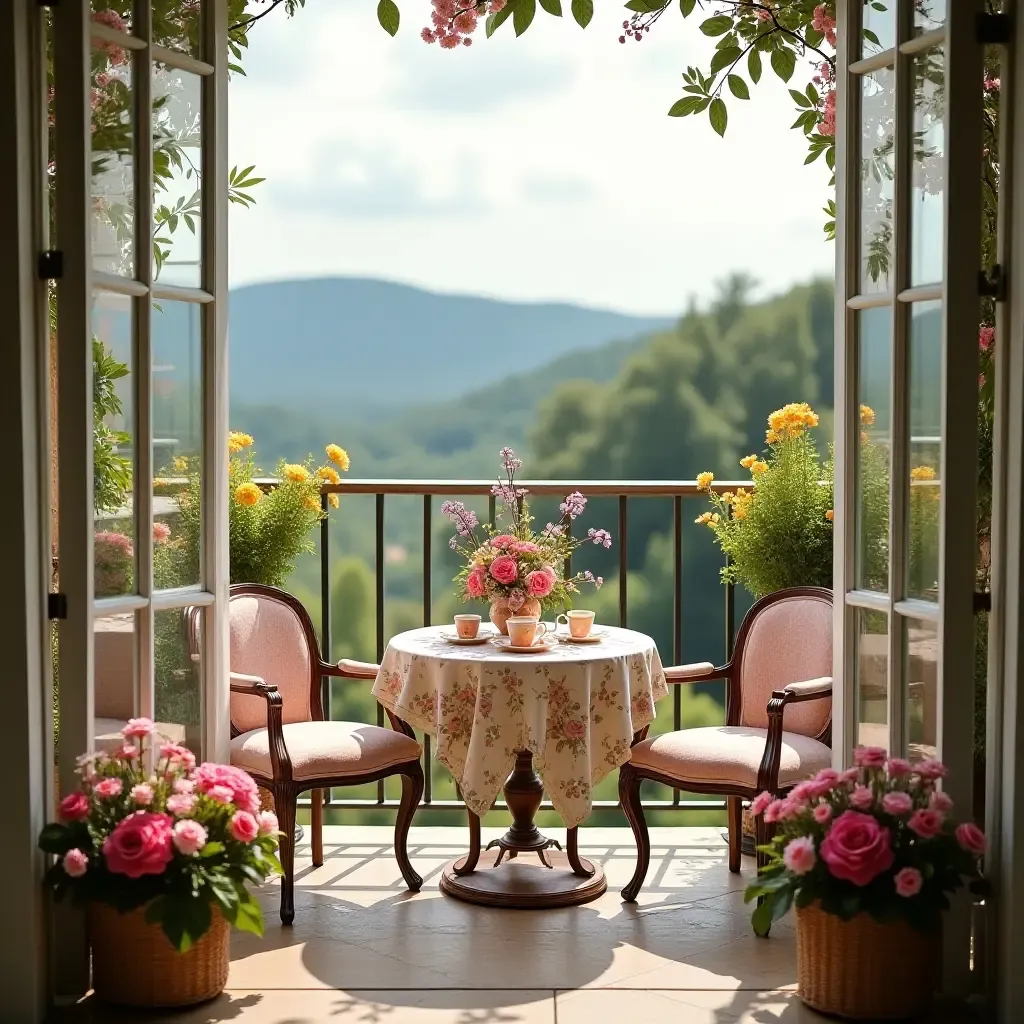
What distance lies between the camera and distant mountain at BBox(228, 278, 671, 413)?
37.4 feet

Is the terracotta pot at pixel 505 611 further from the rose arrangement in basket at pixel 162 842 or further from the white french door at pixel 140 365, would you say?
the rose arrangement in basket at pixel 162 842

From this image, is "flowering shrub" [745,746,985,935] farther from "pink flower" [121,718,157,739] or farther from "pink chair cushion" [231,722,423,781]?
"pink flower" [121,718,157,739]

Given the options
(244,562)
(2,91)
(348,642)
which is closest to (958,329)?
(2,91)

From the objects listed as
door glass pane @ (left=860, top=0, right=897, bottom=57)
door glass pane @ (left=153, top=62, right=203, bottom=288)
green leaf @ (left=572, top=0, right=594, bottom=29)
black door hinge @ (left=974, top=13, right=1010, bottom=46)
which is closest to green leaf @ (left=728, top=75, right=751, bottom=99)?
green leaf @ (left=572, top=0, right=594, bottom=29)

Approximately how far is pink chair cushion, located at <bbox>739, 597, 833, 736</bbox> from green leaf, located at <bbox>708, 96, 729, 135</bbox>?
1.51m

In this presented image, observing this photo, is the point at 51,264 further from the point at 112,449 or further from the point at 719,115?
the point at 719,115

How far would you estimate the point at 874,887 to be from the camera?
2596mm

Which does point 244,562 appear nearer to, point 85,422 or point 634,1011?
point 85,422

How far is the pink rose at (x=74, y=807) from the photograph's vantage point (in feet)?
8.69

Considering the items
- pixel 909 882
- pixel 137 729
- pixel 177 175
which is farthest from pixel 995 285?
pixel 137 729

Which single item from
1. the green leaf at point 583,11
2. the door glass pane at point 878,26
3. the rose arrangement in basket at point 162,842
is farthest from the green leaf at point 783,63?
the rose arrangement in basket at point 162,842

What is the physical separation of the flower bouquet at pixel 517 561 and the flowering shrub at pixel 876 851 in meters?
1.05

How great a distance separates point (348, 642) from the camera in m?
12.0

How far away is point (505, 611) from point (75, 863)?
4.89 feet
